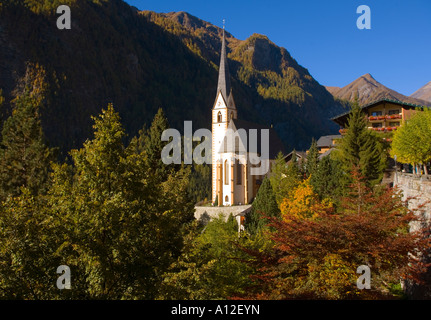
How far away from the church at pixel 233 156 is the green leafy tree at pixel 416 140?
30066mm

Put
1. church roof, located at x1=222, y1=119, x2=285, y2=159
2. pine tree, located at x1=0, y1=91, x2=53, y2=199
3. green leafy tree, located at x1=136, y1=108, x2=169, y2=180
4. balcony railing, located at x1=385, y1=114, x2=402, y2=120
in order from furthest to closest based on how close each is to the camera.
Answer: church roof, located at x1=222, y1=119, x2=285, y2=159, balcony railing, located at x1=385, y1=114, x2=402, y2=120, green leafy tree, located at x1=136, y1=108, x2=169, y2=180, pine tree, located at x1=0, y1=91, x2=53, y2=199

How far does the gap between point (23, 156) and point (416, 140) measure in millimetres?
38427

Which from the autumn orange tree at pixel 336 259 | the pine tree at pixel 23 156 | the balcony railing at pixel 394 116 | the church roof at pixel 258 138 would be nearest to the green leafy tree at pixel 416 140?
the balcony railing at pixel 394 116

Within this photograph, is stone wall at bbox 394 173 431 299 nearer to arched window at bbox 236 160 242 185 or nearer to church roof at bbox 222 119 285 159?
arched window at bbox 236 160 242 185

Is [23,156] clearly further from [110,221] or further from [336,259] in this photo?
[336,259]

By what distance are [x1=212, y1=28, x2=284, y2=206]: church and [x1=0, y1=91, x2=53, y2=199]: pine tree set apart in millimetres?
26534

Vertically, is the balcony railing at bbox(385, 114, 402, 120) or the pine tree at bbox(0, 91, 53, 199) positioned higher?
the balcony railing at bbox(385, 114, 402, 120)

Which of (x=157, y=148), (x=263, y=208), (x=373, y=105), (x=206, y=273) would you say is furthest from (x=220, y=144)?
(x=206, y=273)

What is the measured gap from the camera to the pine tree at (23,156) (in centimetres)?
3541

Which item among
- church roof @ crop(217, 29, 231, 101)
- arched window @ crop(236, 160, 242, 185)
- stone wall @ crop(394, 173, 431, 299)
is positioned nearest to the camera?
stone wall @ crop(394, 173, 431, 299)

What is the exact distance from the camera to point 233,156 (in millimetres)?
56938

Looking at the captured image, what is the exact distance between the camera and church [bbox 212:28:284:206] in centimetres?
5756

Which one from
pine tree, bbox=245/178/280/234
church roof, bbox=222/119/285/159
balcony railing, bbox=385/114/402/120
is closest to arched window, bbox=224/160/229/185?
church roof, bbox=222/119/285/159
